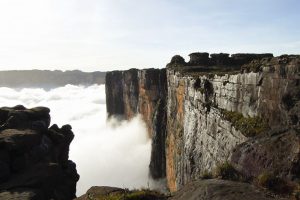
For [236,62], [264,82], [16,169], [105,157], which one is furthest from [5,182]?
[105,157]

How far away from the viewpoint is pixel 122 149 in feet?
270

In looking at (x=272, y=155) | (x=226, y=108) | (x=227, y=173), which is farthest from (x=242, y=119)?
(x=227, y=173)

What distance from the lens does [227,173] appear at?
984cm

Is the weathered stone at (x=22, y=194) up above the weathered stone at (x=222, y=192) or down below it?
A: below

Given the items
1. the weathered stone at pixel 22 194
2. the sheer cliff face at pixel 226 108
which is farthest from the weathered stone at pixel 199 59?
the weathered stone at pixel 22 194

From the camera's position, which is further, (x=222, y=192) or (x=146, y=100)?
(x=146, y=100)

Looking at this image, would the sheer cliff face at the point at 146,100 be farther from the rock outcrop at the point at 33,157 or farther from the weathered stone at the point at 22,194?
the weathered stone at the point at 22,194

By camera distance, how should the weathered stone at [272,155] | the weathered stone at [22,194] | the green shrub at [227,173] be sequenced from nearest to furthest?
1. the weathered stone at [272,155]
2. the green shrub at [227,173]
3. the weathered stone at [22,194]

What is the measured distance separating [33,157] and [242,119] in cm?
1206

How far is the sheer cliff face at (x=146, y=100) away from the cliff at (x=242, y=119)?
44.7 feet

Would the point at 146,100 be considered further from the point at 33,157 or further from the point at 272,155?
the point at 272,155

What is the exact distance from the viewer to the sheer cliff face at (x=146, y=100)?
49.6 m

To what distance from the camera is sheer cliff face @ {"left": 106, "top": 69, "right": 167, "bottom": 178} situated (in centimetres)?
4962

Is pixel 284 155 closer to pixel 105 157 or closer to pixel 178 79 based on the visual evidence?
pixel 178 79
